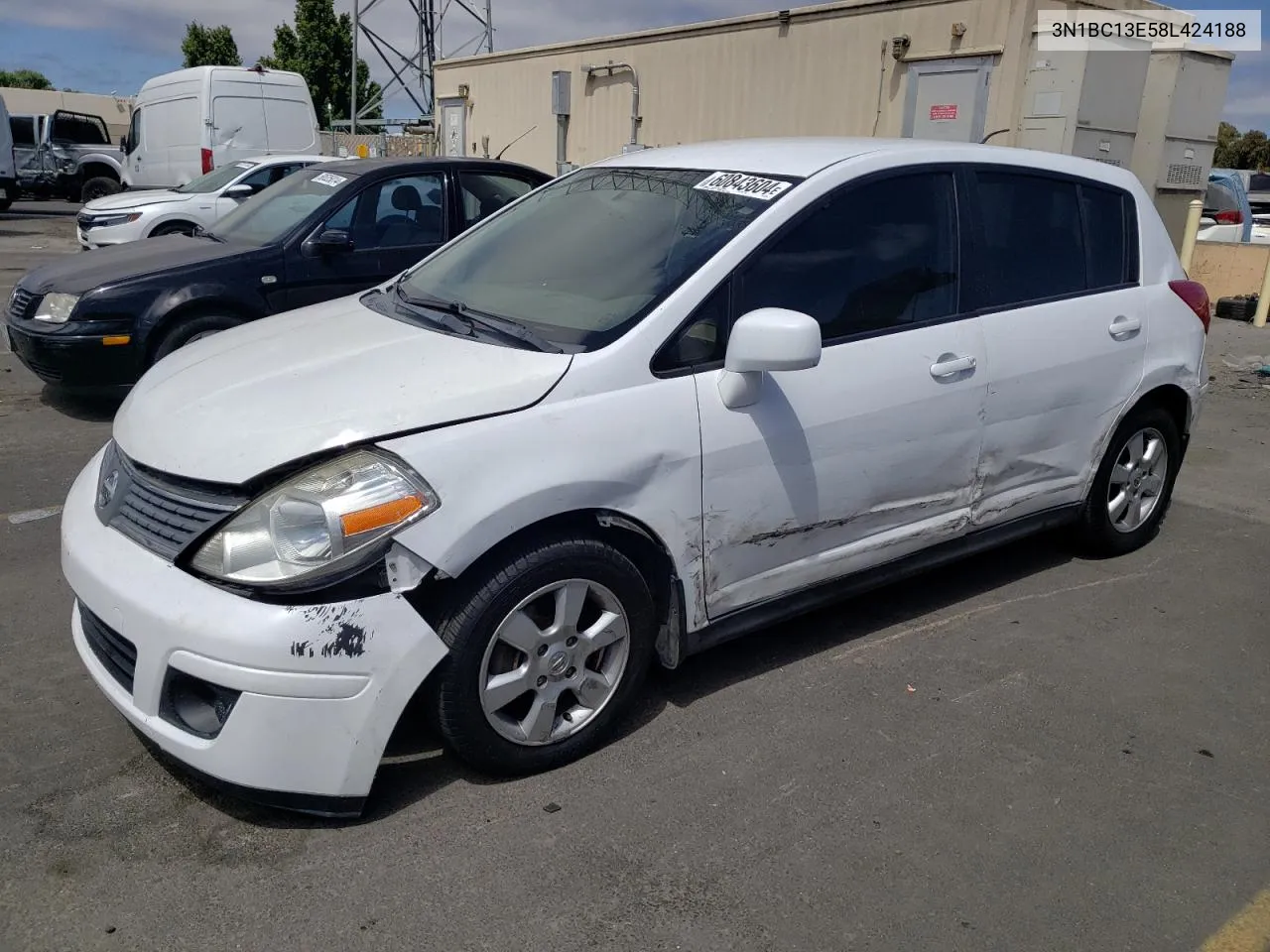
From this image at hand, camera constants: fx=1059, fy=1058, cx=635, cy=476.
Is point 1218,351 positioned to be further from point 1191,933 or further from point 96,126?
point 96,126

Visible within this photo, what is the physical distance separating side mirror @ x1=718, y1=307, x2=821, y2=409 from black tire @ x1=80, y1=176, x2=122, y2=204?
2679 cm

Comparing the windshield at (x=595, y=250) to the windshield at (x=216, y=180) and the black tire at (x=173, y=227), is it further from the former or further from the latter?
the windshield at (x=216, y=180)

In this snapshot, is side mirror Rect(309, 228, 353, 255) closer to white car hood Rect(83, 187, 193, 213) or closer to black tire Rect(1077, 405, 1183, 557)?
black tire Rect(1077, 405, 1183, 557)

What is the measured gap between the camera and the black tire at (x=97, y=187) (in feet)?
84.7

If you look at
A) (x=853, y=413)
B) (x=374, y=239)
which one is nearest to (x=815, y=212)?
(x=853, y=413)

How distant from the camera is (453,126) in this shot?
21.7m

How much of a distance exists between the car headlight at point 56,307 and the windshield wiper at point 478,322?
3.45 m

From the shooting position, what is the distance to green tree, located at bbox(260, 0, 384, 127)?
4325cm

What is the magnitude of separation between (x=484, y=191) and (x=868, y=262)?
4369mm

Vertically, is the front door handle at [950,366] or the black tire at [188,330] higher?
the front door handle at [950,366]

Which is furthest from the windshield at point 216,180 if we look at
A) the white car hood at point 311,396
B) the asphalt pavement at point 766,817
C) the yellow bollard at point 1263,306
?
the yellow bollard at point 1263,306

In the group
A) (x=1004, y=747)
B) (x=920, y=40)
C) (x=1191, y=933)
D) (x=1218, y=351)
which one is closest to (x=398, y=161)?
(x=1004, y=747)

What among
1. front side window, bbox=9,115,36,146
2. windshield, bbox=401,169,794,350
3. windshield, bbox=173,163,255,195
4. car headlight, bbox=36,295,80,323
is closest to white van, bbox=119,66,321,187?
windshield, bbox=173,163,255,195

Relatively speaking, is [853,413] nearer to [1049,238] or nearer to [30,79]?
[1049,238]
